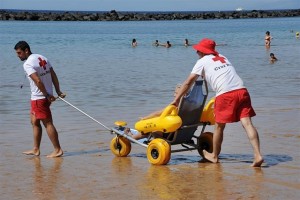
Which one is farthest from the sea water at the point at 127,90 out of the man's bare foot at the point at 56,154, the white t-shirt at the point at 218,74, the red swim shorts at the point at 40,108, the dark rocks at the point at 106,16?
the dark rocks at the point at 106,16

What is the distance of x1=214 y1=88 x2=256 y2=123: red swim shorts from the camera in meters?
8.23

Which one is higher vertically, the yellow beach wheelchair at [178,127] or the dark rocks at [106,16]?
the yellow beach wheelchair at [178,127]

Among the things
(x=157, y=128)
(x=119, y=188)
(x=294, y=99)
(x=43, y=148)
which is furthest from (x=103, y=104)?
(x=119, y=188)

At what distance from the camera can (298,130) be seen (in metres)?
11.1

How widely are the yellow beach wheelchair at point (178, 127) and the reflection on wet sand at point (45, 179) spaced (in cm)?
106

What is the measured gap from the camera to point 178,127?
27.5ft

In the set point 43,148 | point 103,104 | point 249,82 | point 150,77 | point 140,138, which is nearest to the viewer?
point 140,138

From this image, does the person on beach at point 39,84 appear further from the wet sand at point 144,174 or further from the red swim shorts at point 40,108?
the wet sand at point 144,174

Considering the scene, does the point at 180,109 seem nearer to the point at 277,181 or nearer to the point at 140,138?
the point at 140,138

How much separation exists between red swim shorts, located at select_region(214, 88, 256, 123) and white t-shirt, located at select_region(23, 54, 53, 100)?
2308mm

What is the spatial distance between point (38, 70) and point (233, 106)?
101 inches

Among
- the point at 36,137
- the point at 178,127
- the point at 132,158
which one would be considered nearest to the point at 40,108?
the point at 36,137

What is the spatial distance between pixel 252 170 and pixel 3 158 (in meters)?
3.25

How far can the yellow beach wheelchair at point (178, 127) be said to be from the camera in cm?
845
